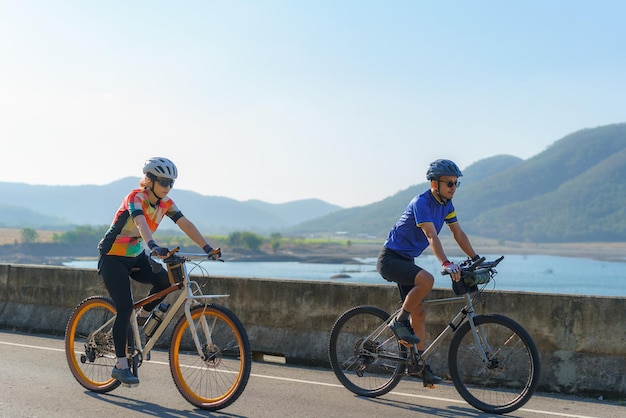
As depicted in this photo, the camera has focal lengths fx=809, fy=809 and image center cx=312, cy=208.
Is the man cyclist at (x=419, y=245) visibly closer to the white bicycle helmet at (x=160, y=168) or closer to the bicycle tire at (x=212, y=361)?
the bicycle tire at (x=212, y=361)

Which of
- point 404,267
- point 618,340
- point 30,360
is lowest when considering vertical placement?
point 30,360

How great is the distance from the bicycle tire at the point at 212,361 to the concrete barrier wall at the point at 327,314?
2.58m

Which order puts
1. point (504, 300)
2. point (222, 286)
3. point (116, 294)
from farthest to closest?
point (222, 286), point (504, 300), point (116, 294)

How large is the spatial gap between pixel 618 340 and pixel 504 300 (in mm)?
1105

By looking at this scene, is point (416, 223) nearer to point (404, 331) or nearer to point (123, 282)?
point (404, 331)

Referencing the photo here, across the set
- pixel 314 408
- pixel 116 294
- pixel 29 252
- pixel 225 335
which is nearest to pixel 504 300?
pixel 314 408

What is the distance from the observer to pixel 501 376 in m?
6.29

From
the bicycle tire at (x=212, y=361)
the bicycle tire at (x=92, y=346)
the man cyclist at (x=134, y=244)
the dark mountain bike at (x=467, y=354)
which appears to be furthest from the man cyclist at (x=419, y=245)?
the bicycle tire at (x=92, y=346)

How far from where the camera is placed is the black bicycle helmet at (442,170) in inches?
252

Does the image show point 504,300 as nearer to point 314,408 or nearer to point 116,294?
point 314,408

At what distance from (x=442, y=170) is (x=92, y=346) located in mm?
3245

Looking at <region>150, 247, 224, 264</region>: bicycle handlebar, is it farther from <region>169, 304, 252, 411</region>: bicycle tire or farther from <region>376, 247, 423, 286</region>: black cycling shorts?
<region>376, 247, 423, 286</region>: black cycling shorts

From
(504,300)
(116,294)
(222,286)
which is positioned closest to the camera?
(116,294)

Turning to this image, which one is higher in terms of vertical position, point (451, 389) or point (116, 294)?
point (116, 294)
